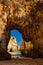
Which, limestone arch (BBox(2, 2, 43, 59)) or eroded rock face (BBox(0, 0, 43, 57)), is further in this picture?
limestone arch (BBox(2, 2, 43, 59))

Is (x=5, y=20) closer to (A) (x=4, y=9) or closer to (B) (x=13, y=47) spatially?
(A) (x=4, y=9)

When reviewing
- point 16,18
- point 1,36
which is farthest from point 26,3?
point 1,36

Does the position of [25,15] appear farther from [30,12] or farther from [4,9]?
[4,9]

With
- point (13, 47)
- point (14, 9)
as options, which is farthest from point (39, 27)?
point (13, 47)

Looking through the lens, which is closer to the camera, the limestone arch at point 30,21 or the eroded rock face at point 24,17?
the eroded rock face at point 24,17

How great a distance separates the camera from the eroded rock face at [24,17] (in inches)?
648

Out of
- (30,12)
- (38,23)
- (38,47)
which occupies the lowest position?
(38,47)

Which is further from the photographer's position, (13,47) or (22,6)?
(13,47)

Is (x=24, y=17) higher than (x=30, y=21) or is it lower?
higher

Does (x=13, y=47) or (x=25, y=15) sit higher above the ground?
(x=25, y=15)

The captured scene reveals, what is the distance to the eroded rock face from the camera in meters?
16.5

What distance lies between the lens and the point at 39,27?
1655cm

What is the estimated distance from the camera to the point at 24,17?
16.8 metres

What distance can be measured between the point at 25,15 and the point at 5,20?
6.52 ft
